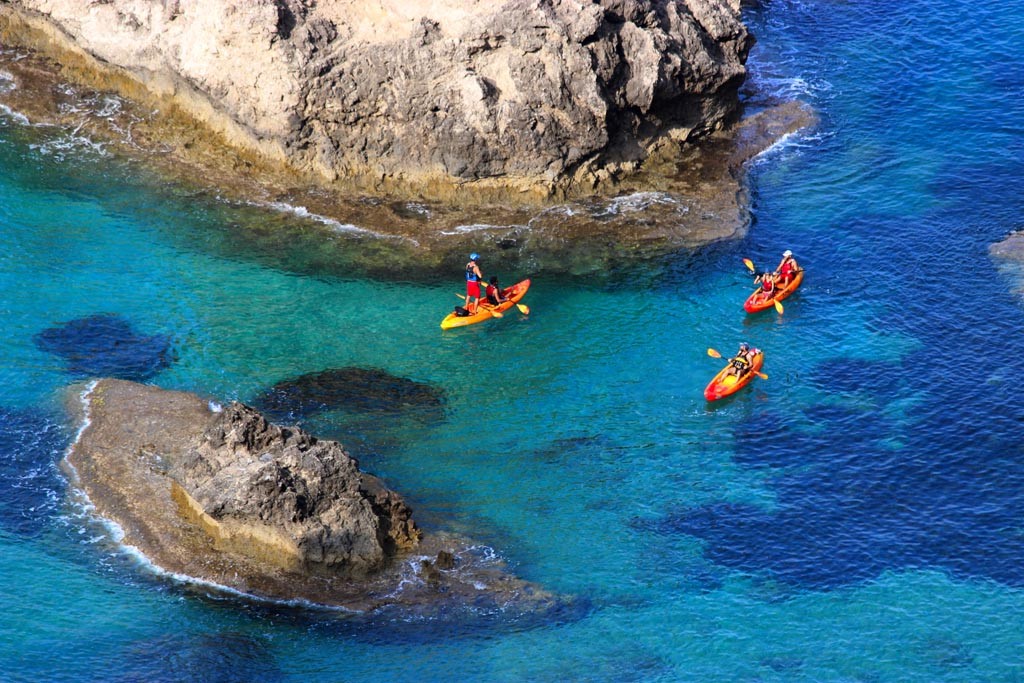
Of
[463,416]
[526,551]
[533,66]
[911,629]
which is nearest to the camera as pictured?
[911,629]

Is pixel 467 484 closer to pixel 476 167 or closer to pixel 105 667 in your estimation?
pixel 105 667

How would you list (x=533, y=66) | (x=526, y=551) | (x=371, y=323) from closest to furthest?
1. (x=526, y=551)
2. (x=371, y=323)
3. (x=533, y=66)

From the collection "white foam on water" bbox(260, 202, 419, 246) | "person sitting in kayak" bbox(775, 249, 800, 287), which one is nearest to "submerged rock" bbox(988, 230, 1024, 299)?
"person sitting in kayak" bbox(775, 249, 800, 287)

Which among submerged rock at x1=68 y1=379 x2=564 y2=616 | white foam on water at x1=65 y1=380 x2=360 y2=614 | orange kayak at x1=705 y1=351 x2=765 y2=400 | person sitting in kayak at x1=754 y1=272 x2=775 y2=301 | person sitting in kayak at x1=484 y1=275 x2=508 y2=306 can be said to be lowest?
white foam on water at x1=65 y1=380 x2=360 y2=614

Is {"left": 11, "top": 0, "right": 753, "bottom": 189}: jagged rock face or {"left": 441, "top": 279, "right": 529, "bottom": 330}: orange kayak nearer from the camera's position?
{"left": 441, "top": 279, "right": 529, "bottom": 330}: orange kayak

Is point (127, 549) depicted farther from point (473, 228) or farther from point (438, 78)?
point (438, 78)

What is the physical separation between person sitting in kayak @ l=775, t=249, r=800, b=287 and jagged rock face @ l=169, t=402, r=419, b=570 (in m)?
19.1

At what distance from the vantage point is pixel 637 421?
39.3m

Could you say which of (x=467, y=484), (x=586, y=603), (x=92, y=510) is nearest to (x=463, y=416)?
(x=467, y=484)

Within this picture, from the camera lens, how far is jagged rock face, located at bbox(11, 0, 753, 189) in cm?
4856

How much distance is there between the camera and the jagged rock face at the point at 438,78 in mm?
48562

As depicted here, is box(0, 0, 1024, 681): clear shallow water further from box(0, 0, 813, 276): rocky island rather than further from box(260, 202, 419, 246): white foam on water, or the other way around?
box(0, 0, 813, 276): rocky island

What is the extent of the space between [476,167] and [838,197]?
16116 millimetres

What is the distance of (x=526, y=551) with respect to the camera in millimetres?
33688
